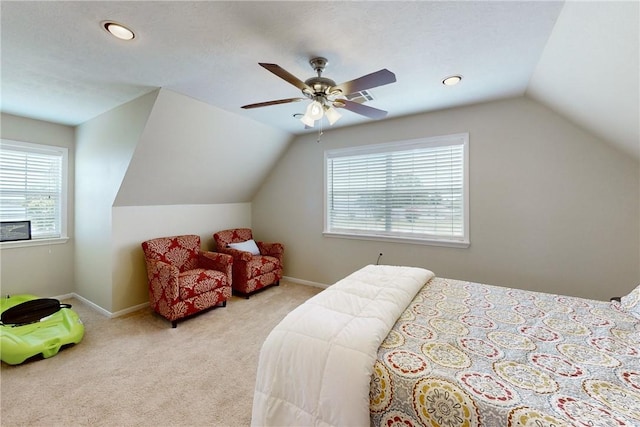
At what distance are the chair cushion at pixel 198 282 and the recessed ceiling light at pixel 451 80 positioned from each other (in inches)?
135

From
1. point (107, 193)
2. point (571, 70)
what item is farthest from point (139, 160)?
point (571, 70)

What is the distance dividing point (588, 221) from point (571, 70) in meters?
1.57

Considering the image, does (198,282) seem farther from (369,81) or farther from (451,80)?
(451,80)

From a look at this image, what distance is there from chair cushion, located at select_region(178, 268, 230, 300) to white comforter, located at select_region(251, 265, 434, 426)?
80.5 inches

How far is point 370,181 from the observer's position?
13.0ft

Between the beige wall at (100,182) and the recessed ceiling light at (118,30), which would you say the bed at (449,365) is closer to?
the recessed ceiling light at (118,30)

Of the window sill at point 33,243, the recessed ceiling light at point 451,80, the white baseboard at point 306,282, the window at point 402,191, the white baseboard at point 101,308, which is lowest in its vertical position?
the white baseboard at point 101,308

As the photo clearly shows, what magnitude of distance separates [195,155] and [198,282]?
1.69 meters

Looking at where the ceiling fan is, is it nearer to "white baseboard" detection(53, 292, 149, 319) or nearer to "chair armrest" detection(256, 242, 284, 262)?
"chair armrest" detection(256, 242, 284, 262)

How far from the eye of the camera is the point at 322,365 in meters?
1.22

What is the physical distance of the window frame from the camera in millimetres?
3357

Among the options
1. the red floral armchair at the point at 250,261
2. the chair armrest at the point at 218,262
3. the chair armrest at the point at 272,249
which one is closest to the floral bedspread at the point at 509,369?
the chair armrest at the point at 218,262

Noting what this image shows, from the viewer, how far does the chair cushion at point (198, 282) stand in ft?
10.00

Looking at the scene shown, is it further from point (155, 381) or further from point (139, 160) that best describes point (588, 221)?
point (139, 160)
